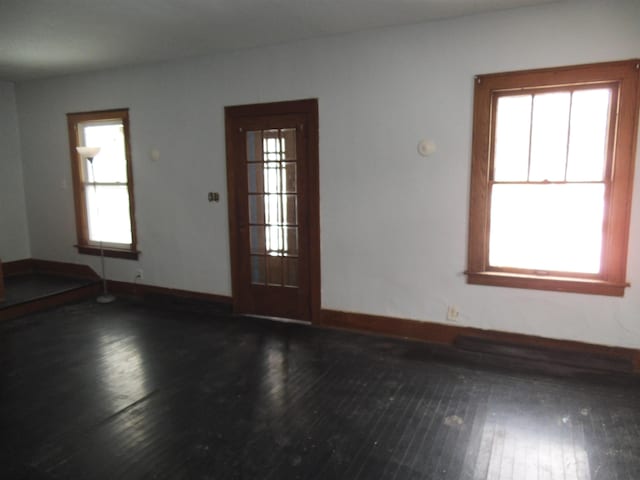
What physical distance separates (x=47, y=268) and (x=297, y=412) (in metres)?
5.03

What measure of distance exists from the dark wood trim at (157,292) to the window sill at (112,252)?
342 mm

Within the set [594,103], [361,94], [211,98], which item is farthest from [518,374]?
[211,98]

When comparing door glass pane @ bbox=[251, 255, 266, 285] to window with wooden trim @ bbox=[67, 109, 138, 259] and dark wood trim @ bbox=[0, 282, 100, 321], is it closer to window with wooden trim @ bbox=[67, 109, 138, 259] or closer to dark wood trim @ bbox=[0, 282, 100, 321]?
window with wooden trim @ bbox=[67, 109, 138, 259]

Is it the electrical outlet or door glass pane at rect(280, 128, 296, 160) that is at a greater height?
door glass pane at rect(280, 128, 296, 160)

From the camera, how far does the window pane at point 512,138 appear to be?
3438 mm

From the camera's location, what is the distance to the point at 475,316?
12.2 feet

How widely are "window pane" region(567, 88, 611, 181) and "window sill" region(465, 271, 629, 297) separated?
2.52 ft

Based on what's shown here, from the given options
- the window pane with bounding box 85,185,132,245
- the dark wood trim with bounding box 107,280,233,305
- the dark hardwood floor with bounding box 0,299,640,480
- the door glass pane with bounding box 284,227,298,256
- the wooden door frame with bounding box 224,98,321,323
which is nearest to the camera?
the dark hardwood floor with bounding box 0,299,640,480

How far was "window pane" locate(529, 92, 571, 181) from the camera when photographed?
332cm

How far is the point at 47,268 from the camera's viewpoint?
620cm

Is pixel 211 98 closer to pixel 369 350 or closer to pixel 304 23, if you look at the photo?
pixel 304 23

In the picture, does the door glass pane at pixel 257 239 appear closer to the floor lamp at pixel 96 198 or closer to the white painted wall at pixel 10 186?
the floor lamp at pixel 96 198

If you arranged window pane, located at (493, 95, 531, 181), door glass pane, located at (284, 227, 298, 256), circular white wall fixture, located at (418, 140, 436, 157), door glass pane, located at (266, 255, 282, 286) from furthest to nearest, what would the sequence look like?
door glass pane, located at (266, 255, 282, 286)
door glass pane, located at (284, 227, 298, 256)
circular white wall fixture, located at (418, 140, 436, 157)
window pane, located at (493, 95, 531, 181)

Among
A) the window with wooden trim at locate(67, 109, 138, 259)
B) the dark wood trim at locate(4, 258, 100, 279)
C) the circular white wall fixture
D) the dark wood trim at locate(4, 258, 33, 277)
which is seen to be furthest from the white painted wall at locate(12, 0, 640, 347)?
the dark wood trim at locate(4, 258, 33, 277)
